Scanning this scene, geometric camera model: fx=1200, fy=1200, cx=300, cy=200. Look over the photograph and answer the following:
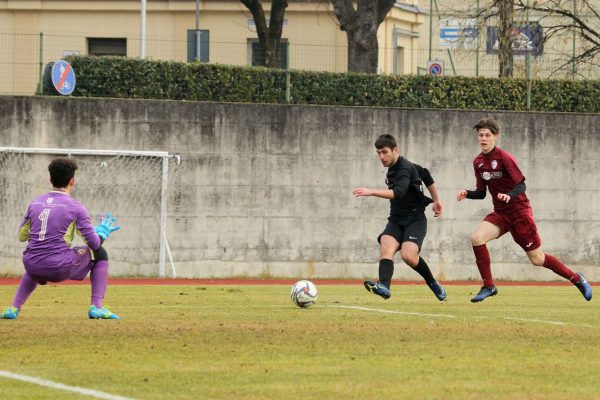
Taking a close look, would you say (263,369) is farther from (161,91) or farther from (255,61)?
(255,61)

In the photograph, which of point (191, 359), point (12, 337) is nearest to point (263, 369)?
point (191, 359)

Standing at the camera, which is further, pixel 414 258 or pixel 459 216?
pixel 459 216

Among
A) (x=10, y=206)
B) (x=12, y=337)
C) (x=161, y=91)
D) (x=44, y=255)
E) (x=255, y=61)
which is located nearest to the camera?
(x=12, y=337)

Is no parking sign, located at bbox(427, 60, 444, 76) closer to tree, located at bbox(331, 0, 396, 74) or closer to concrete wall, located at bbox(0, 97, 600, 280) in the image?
tree, located at bbox(331, 0, 396, 74)

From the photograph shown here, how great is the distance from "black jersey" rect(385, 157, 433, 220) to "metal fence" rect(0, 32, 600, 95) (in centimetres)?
1233

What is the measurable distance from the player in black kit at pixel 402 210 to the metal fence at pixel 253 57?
40.4 feet

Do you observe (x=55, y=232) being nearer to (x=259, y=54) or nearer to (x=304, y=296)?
(x=304, y=296)

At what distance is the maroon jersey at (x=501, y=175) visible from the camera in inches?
529

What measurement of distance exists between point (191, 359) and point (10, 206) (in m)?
14.9

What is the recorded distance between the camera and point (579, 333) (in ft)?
34.1

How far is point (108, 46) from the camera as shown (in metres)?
38.2

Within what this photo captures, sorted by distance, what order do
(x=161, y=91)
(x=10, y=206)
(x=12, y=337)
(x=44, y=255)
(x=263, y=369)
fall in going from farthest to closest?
(x=161, y=91) → (x=10, y=206) → (x=44, y=255) → (x=12, y=337) → (x=263, y=369)

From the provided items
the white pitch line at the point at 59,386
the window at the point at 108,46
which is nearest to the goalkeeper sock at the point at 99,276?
the white pitch line at the point at 59,386

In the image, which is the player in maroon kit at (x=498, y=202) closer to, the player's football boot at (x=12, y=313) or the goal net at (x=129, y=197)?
the player's football boot at (x=12, y=313)
